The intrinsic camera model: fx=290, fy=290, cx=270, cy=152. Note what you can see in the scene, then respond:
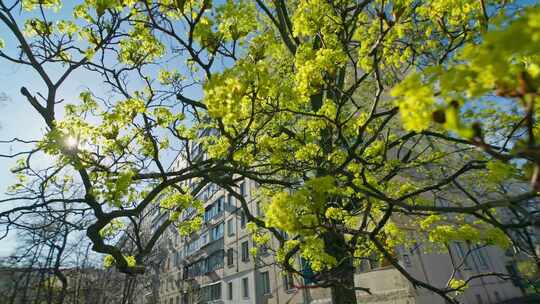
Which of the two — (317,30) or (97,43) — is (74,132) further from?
(317,30)

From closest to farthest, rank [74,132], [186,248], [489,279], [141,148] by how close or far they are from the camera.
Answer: [74,132], [141,148], [489,279], [186,248]

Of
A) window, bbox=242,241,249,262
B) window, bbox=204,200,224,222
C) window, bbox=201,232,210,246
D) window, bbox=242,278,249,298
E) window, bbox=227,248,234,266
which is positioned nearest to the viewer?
window, bbox=242,278,249,298

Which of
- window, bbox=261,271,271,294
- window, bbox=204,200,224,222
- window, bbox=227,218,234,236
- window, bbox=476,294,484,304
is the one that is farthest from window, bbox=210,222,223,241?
window, bbox=476,294,484,304

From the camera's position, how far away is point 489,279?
16750 millimetres

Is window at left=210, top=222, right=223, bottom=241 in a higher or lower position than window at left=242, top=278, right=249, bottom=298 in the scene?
higher

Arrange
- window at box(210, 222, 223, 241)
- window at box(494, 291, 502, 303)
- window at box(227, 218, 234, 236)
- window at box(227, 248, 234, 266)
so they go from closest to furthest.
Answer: window at box(494, 291, 502, 303)
window at box(227, 248, 234, 266)
window at box(227, 218, 234, 236)
window at box(210, 222, 223, 241)

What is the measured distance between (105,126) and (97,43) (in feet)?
5.49

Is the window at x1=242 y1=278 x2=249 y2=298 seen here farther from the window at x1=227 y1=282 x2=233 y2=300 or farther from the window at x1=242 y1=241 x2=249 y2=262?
the window at x1=227 y1=282 x2=233 y2=300

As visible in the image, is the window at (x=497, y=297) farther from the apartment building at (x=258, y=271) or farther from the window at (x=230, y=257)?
the window at (x=230, y=257)

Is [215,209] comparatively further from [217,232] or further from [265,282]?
[265,282]

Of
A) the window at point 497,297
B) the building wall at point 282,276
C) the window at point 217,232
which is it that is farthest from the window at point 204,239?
the window at point 497,297

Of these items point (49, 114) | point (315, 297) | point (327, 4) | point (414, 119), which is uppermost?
point (327, 4)

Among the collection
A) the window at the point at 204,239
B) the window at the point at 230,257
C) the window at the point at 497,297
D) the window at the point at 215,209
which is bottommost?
the window at the point at 497,297

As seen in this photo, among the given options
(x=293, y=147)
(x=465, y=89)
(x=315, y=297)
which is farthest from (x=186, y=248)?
(x=465, y=89)
